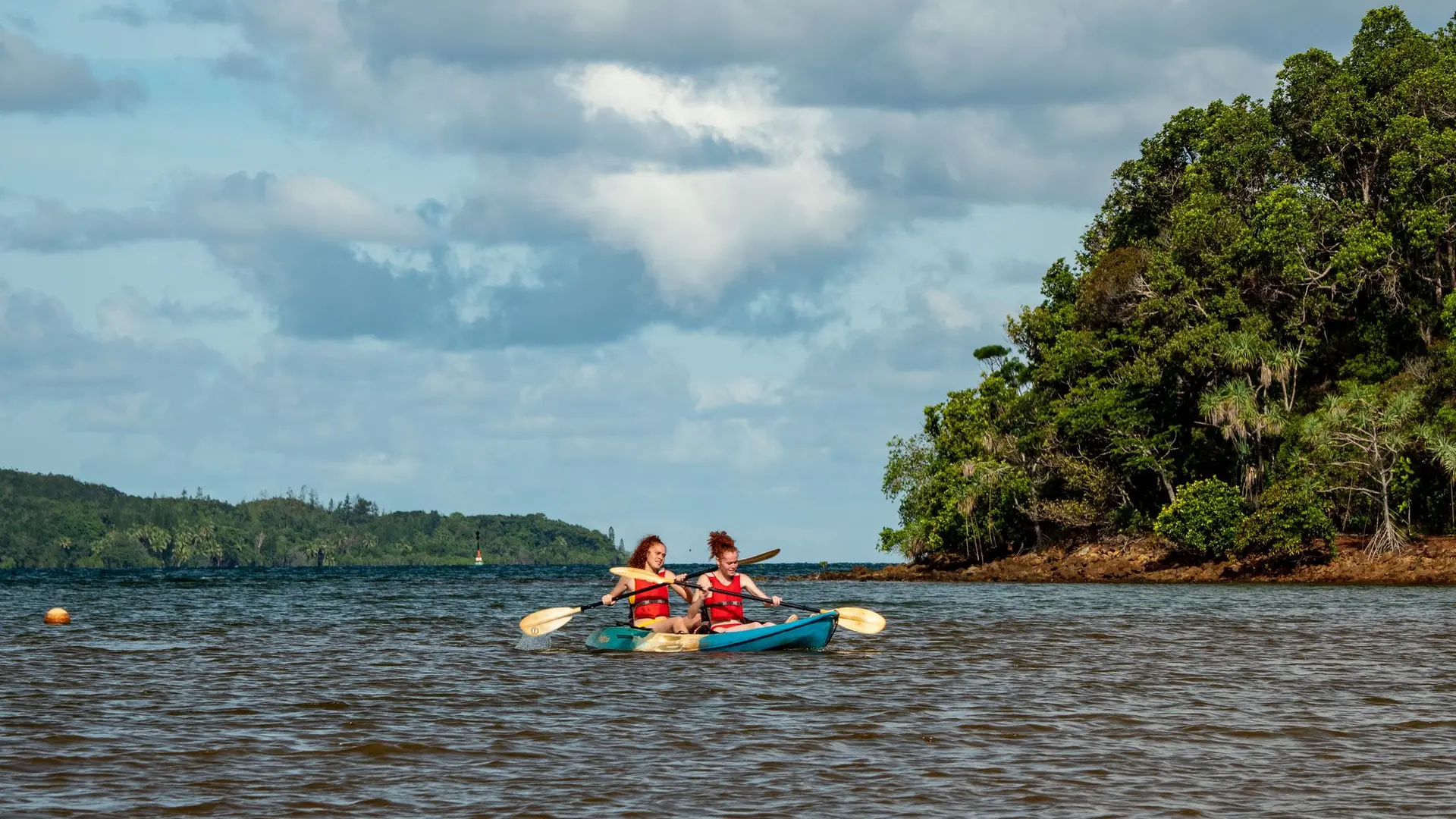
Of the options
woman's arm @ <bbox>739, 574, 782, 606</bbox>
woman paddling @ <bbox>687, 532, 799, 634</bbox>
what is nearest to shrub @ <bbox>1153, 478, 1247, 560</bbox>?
woman's arm @ <bbox>739, 574, 782, 606</bbox>

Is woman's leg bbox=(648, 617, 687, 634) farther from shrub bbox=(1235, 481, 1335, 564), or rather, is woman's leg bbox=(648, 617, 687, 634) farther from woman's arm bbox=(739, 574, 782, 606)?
shrub bbox=(1235, 481, 1335, 564)

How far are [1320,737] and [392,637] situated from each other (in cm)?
1993

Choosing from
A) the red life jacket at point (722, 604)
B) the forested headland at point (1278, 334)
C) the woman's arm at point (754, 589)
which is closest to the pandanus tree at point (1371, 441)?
the forested headland at point (1278, 334)

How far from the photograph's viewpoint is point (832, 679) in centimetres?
1928

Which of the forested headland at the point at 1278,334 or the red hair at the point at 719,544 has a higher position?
the forested headland at the point at 1278,334

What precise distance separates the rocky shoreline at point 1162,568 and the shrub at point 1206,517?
1.06m

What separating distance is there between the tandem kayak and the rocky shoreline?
32.3 metres

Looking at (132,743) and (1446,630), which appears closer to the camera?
(132,743)

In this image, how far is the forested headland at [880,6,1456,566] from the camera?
51375mm

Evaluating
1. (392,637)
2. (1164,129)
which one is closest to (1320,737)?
(392,637)

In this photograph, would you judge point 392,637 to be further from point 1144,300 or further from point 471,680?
point 1144,300

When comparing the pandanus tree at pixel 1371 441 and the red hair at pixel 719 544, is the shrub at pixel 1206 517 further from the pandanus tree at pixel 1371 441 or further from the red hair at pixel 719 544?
the red hair at pixel 719 544

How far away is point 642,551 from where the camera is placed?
23312mm

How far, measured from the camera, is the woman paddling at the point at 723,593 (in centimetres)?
2280
